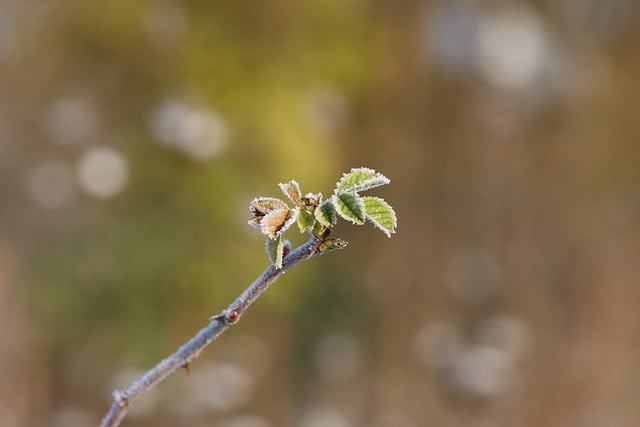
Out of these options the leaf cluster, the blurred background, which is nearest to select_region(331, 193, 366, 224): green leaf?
the leaf cluster

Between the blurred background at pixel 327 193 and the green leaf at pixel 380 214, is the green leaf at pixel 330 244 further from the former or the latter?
the blurred background at pixel 327 193

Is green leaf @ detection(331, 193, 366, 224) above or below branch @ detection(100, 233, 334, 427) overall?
above

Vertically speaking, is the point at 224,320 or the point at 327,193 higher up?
the point at 327,193

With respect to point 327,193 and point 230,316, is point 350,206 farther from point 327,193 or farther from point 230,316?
point 327,193

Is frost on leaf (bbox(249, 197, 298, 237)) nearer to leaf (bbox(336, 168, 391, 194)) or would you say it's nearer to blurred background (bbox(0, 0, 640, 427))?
leaf (bbox(336, 168, 391, 194))

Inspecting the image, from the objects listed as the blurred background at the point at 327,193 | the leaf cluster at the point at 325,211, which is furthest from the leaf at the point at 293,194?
the blurred background at the point at 327,193

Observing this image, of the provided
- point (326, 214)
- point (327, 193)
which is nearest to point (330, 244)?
point (326, 214)
